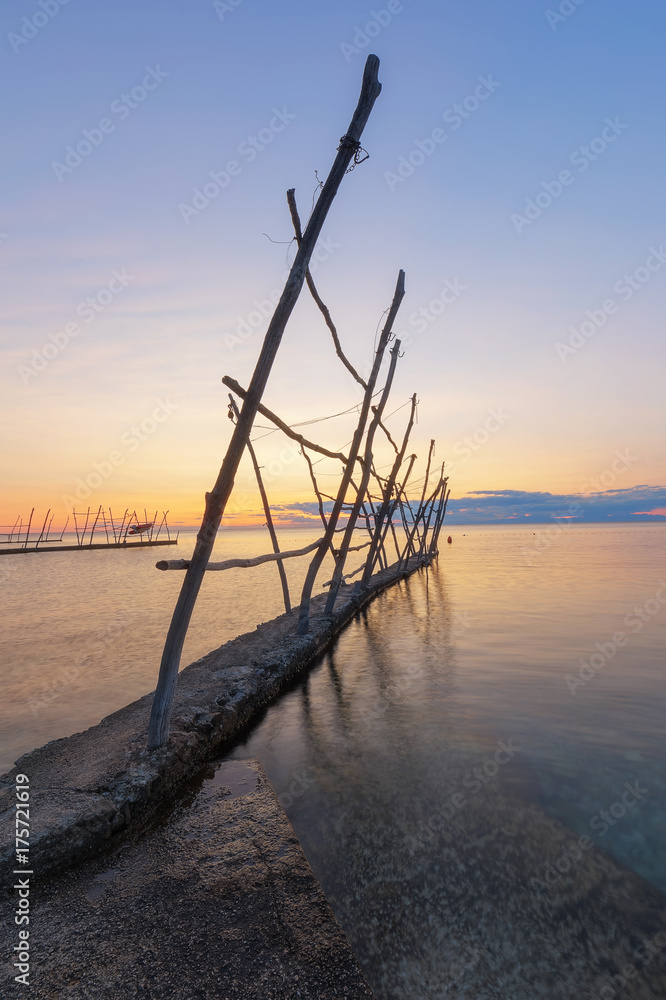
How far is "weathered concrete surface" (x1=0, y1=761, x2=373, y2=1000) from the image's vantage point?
219 cm

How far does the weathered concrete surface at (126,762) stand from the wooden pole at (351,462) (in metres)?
1.39

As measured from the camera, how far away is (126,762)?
4.09 m

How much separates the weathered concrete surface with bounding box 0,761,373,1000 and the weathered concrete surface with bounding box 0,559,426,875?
22 centimetres

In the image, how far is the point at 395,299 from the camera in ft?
36.0

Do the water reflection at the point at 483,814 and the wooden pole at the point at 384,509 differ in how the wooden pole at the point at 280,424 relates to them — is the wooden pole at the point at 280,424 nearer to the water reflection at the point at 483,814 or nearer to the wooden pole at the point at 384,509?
the water reflection at the point at 483,814

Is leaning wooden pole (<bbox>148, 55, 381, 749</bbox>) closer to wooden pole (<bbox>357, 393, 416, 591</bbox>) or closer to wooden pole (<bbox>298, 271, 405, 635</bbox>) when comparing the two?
wooden pole (<bbox>298, 271, 405, 635</bbox>)

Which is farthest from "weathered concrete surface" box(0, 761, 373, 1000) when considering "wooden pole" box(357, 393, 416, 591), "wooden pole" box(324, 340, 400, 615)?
"wooden pole" box(357, 393, 416, 591)

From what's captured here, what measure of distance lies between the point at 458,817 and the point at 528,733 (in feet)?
7.10

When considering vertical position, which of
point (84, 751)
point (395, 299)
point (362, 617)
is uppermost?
point (395, 299)

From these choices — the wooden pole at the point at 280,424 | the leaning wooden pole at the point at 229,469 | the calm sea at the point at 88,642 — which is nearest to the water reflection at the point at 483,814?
Result: the leaning wooden pole at the point at 229,469

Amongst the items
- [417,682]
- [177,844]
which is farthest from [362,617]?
[177,844]

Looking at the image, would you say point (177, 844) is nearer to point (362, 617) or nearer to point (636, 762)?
point (636, 762)

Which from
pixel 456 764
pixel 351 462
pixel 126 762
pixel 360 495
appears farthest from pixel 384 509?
pixel 126 762

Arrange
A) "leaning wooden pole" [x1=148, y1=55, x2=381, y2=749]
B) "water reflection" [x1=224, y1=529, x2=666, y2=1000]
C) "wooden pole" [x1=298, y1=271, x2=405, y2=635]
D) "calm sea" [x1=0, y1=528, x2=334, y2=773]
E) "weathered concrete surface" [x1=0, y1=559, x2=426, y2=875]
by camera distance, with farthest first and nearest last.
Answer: "wooden pole" [x1=298, y1=271, x2=405, y2=635]
"calm sea" [x1=0, y1=528, x2=334, y2=773]
"leaning wooden pole" [x1=148, y1=55, x2=381, y2=749]
"weathered concrete surface" [x1=0, y1=559, x2=426, y2=875]
"water reflection" [x1=224, y1=529, x2=666, y2=1000]
